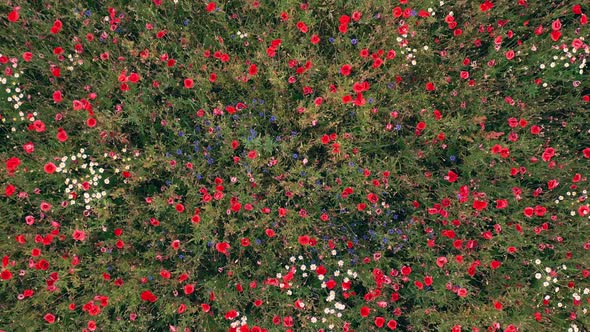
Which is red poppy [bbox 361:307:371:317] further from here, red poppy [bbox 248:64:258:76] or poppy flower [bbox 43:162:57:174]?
poppy flower [bbox 43:162:57:174]

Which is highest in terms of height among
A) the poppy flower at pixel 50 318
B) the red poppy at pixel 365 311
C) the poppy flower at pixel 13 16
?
the poppy flower at pixel 13 16

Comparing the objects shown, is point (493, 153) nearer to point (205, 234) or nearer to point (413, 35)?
point (413, 35)

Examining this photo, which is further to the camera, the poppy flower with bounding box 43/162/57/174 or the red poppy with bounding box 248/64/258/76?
the red poppy with bounding box 248/64/258/76

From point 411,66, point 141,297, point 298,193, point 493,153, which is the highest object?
point 411,66

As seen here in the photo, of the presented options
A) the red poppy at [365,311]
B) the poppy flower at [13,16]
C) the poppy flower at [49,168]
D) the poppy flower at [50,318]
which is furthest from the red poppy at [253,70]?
the poppy flower at [50,318]

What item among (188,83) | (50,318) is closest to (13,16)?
(188,83)

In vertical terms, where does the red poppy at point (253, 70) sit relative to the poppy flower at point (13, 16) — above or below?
below

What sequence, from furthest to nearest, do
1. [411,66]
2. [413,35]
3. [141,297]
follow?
1. [411,66]
2. [413,35]
3. [141,297]

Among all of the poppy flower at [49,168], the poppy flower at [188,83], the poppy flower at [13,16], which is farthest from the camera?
the poppy flower at [188,83]

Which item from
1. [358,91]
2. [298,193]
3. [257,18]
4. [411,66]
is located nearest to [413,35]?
[411,66]

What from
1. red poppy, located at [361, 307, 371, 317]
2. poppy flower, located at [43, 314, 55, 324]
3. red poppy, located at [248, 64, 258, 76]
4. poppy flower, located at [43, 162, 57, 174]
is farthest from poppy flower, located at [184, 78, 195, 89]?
red poppy, located at [361, 307, 371, 317]

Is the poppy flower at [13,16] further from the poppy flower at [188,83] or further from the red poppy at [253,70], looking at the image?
the red poppy at [253,70]
